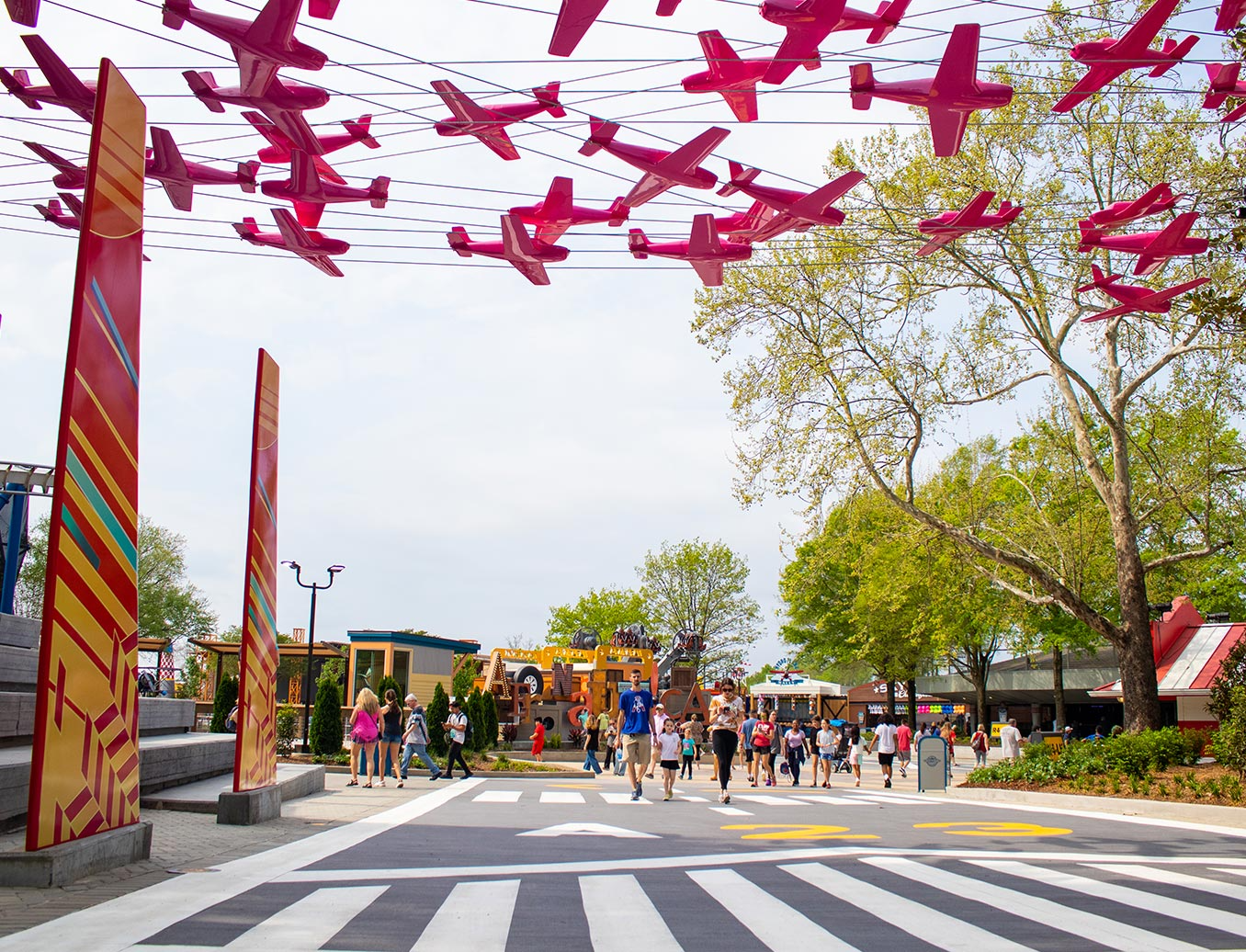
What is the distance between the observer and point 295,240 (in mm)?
9344

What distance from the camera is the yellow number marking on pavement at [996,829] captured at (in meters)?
11.3

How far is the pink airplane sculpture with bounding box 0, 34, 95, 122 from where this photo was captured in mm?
7758

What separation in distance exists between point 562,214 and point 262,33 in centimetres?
303

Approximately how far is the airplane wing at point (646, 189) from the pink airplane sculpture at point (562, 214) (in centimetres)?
20

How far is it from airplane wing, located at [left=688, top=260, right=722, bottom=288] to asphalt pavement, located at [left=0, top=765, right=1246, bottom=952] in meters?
5.15

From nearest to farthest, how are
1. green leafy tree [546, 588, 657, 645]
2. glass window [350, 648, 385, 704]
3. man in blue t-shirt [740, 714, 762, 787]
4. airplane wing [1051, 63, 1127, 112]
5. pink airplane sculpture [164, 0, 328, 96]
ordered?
pink airplane sculpture [164, 0, 328, 96] → airplane wing [1051, 63, 1127, 112] → man in blue t-shirt [740, 714, 762, 787] → glass window [350, 648, 385, 704] → green leafy tree [546, 588, 657, 645]

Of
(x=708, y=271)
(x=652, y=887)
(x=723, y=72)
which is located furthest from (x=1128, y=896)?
(x=723, y=72)

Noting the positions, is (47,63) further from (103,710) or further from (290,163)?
(103,710)

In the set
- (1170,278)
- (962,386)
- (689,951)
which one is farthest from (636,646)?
(689,951)

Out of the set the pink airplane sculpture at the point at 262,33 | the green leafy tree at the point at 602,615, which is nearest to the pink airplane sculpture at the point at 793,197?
the pink airplane sculpture at the point at 262,33

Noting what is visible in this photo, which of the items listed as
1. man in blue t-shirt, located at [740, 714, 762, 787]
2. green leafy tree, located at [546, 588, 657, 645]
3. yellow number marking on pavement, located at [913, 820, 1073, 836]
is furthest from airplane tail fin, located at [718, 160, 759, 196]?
green leafy tree, located at [546, 588, 657, 645]

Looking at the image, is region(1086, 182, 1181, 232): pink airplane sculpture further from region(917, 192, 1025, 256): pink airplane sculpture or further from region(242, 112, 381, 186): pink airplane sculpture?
region(242, 112, 381, 186): pink airplane sculpture

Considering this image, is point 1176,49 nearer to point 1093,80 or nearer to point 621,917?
point 1093,80

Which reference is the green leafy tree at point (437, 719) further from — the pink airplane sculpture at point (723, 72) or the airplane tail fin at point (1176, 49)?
the airplane tail fin at point (1176, 49)
